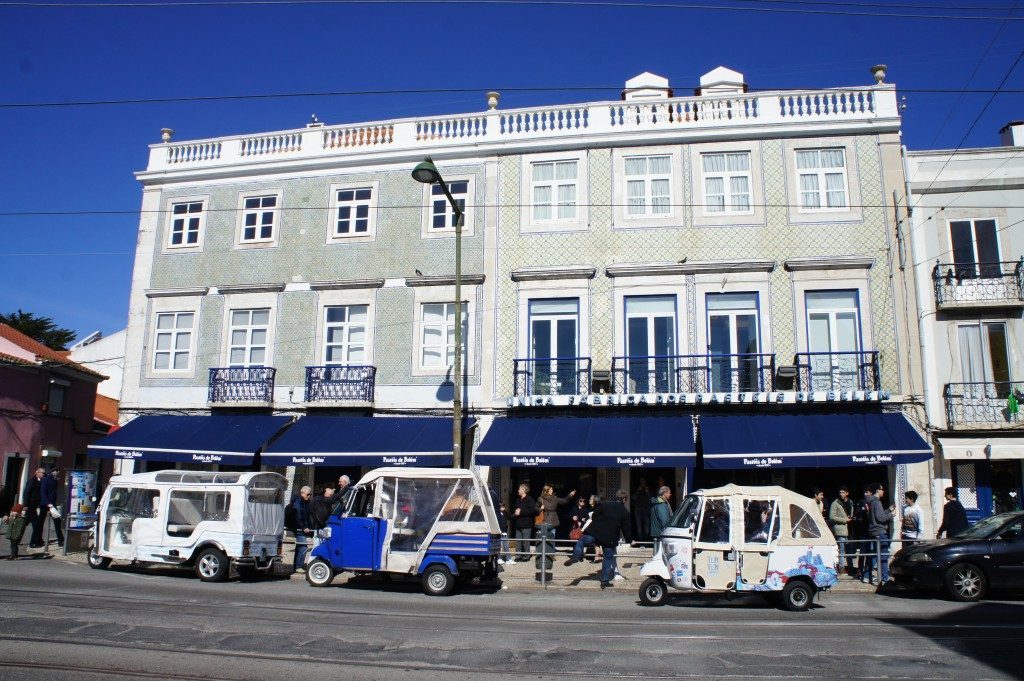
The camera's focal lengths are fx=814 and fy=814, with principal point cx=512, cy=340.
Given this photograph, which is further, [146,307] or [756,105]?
[146,307]

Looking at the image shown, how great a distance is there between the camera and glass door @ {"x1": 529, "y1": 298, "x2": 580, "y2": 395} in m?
20.3

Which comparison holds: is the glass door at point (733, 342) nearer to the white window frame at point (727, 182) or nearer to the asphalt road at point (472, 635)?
the white window frame at point (727, 182)

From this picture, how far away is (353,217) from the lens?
2266cm

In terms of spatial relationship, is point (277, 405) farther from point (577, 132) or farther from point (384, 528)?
point (577, 132)

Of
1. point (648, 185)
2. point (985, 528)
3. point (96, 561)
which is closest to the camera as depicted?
point (985, 528)

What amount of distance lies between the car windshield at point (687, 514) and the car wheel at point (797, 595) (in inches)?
65.1

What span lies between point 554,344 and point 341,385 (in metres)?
5.66

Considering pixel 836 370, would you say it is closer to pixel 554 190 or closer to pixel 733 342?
pixel 733 342

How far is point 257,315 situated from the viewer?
22.7 m

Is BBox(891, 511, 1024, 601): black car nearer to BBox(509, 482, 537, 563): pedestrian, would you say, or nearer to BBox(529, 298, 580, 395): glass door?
BBox(509, 482, 537, 563): pedestrian

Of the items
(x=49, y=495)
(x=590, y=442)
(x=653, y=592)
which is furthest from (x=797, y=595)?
(x=49, y=495)

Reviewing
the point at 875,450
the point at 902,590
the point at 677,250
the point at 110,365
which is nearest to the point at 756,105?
the point at 677,250

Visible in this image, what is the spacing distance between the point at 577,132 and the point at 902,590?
13261 millimetres

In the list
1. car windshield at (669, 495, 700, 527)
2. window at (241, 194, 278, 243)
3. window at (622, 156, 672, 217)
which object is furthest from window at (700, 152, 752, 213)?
window at (241, 194, 278, 243)
